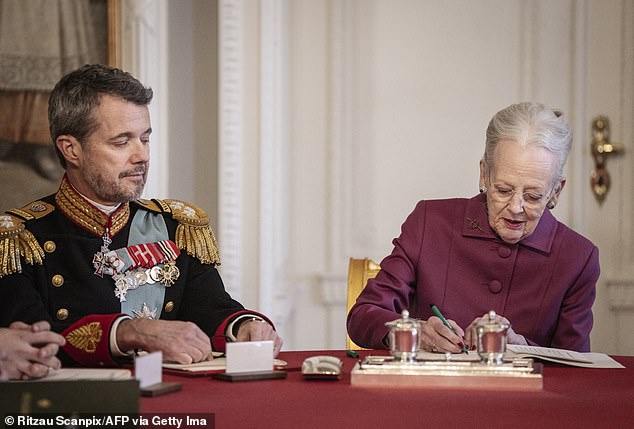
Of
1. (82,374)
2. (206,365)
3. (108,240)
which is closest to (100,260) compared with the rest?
(108,240)

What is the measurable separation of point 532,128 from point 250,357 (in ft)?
3.88

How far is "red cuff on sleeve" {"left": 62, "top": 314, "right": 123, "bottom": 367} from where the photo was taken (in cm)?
240

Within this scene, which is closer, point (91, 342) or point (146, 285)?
point (91, 342)

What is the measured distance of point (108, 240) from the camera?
111 inches

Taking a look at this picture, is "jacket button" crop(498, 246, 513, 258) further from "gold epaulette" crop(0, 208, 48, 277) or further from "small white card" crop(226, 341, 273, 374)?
"gold epaulette" crop(0, 208, 48, 277)

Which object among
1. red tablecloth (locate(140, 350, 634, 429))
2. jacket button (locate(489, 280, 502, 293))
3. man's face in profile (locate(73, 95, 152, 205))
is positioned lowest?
red tablecloth (locate(140, 350, 634, 429))

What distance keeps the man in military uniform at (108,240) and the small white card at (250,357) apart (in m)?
0.37

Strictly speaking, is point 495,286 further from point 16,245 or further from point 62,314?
point 16,245

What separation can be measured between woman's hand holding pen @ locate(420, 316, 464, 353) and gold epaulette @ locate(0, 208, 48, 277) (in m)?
1.01

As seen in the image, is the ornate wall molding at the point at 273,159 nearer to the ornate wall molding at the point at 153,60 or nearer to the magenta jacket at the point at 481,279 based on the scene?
the ornate wall molding at the point at 153,60

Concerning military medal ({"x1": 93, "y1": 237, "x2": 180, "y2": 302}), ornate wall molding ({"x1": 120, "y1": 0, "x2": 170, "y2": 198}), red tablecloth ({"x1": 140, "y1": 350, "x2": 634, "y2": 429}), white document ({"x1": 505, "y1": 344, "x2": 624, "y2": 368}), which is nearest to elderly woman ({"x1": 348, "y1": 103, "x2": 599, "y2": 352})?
white document ({"x1": 505, "y1": 344, "x2": 624, "y2": 368})

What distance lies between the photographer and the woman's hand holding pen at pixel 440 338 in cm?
251

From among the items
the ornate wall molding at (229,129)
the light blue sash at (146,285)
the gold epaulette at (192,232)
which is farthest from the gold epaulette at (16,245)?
the ornate wall molding at (229,129)

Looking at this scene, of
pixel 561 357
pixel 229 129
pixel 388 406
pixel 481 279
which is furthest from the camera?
pixel 229 129
